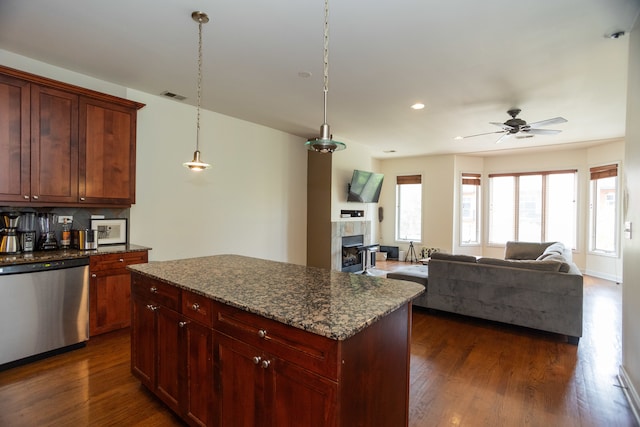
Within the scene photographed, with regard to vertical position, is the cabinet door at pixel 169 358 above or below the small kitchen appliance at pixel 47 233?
below

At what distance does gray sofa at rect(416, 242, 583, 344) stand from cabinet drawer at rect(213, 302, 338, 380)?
305cm

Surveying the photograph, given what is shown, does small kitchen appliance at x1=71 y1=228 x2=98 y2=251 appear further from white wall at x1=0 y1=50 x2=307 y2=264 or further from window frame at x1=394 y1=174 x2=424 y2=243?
window frame at x1=394 y1=174 x2=424 y2=243

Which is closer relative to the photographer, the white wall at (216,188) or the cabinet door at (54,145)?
the cabinet door at (54,145)

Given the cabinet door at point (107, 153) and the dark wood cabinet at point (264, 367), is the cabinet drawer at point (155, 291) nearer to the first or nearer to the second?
the dark wood cabinet at point (264, 367)

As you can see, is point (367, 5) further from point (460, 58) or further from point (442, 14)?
point (460, 58)

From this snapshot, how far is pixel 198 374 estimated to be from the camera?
177 centimetres

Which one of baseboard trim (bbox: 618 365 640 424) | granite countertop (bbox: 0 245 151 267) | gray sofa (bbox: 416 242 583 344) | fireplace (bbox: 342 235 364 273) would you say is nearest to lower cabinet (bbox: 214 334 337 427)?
granite countertop (bbox: 0 245 151 267)

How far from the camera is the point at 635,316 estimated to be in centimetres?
218

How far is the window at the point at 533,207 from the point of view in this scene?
7.00 m

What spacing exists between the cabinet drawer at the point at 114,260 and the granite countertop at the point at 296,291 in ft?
3.71

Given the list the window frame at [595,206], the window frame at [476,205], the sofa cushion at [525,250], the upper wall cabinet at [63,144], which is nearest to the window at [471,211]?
the window frame at [476,205]

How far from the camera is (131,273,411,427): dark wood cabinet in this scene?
124 cm

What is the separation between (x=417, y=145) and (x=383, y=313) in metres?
5.96

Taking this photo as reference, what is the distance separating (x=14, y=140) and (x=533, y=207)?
908 cm
